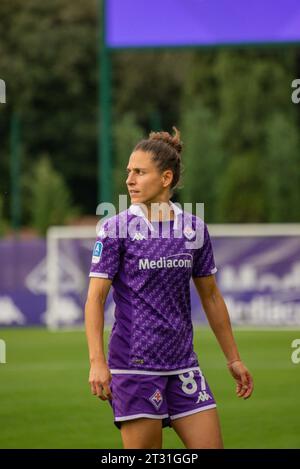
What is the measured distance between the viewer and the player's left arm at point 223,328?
5.91 meters

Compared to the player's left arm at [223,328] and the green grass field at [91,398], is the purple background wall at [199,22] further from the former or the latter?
the player's left arm at [223,328]

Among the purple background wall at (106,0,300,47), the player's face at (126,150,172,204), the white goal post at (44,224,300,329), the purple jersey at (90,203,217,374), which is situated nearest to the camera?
the purple jersey at (90,203,217,374)

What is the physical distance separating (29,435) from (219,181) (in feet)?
77.3

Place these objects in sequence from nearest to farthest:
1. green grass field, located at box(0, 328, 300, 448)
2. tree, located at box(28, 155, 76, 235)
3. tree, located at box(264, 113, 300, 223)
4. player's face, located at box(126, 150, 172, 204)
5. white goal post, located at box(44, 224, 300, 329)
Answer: player's face, located at box(126, 150, 172, 204) → green grass field, located at box(0, 328, 300, 448) → white goal post, located at box(44, 224, 300, 329) → tree, located at box(28, 155, 76, 235) → tree, located at box(264, 113, 300, 223)

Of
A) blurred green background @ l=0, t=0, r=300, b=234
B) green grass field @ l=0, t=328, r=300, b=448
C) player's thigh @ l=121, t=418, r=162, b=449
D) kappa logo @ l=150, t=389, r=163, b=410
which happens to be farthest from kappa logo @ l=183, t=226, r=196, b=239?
blurred green background @ l=0, t=0, r=300, b=234

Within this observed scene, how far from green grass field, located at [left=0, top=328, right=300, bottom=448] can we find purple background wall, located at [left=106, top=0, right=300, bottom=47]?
4894mm

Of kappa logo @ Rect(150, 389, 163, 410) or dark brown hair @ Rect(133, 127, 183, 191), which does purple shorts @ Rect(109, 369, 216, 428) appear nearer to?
kappa logo @ Rect(150, 389, 163, 410)

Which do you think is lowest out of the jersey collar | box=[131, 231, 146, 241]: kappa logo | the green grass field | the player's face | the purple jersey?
the green grass field

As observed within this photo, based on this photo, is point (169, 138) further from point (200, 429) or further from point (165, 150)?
point (200, 429)

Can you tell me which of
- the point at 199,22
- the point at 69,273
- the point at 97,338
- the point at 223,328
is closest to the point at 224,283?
the point at 69,273

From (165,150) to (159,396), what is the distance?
118 centimetres

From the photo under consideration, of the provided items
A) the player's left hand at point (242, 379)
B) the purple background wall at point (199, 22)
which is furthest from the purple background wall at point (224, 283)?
the player's left hand at point (242, 379)

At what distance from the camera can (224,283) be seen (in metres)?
19.2

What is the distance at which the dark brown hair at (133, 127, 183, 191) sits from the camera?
5.72 meters
